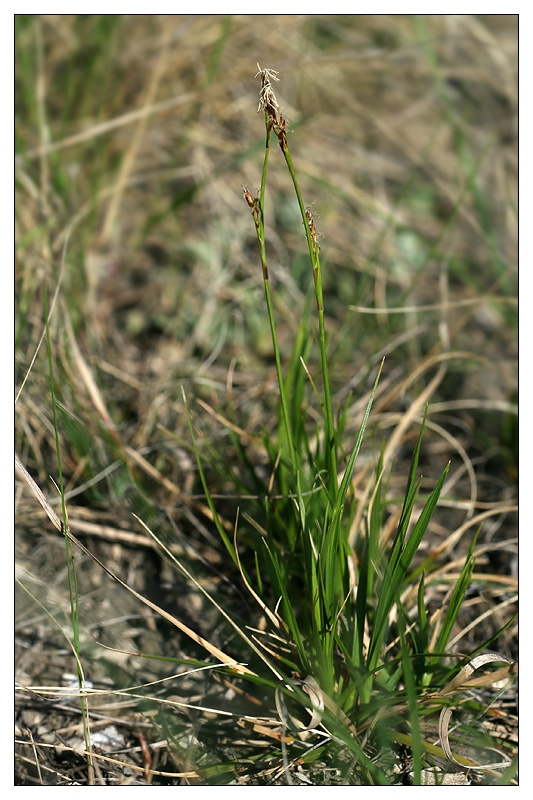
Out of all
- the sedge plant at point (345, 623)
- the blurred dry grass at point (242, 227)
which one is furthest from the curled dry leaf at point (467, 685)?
the blurred dry grass at point (242, 227)

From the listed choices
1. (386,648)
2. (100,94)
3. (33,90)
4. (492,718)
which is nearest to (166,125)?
(100,94)

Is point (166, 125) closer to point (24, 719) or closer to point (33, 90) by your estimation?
point (33, 90)

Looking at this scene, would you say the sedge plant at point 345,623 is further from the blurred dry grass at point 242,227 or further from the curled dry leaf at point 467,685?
the blurred dry grass at point 242,227

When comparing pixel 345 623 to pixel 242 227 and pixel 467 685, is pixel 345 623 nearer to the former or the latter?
pixel 467 685

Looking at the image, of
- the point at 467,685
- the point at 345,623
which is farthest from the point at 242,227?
the point at 467,685

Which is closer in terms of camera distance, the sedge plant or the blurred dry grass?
the sedge plant

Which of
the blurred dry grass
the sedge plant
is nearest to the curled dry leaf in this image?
the sedge plant

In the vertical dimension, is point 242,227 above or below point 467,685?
above

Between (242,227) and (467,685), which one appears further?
(242,227)

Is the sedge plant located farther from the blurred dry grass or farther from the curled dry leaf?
the blurred dry grass
